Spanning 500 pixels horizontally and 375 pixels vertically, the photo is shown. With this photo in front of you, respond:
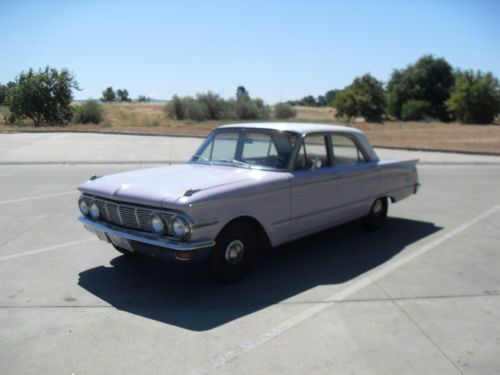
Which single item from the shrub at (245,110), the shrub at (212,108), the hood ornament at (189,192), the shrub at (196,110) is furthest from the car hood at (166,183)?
the shrub at (245,110)

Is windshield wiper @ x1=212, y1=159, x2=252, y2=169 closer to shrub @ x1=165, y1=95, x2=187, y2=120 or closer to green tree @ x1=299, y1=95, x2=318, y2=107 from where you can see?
shrub @ x1=165, y1=95, x2=187, y2=120

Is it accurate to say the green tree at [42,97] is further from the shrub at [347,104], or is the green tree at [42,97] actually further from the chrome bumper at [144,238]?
the chrome bumper at [144,238]

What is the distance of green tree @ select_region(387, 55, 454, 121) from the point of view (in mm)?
61188

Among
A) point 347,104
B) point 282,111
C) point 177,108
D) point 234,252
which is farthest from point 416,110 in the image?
point 234,252

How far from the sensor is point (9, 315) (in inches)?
169

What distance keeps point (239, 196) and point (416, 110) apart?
56291 millimetres

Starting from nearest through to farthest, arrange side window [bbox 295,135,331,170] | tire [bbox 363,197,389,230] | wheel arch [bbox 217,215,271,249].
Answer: wheel arch [bbox 217,215,271,249], side window [bbox 295,135,331,170], tire [bbox 363,197,389,230]

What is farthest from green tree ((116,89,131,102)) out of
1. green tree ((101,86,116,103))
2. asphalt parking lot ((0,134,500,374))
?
asphalt parking lot ((0,134,500,374))

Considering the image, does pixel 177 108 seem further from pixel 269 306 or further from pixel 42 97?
pixel 269 306

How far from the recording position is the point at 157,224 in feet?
15.1

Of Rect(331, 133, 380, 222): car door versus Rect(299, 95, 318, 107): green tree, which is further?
Rect(299, 95, 318, 107): green tree

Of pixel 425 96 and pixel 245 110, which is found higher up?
pixel 425 96

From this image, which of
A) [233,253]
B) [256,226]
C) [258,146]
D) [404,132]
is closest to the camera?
[233,253]

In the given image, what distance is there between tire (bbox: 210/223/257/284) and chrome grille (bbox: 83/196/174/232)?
2.04 feet
